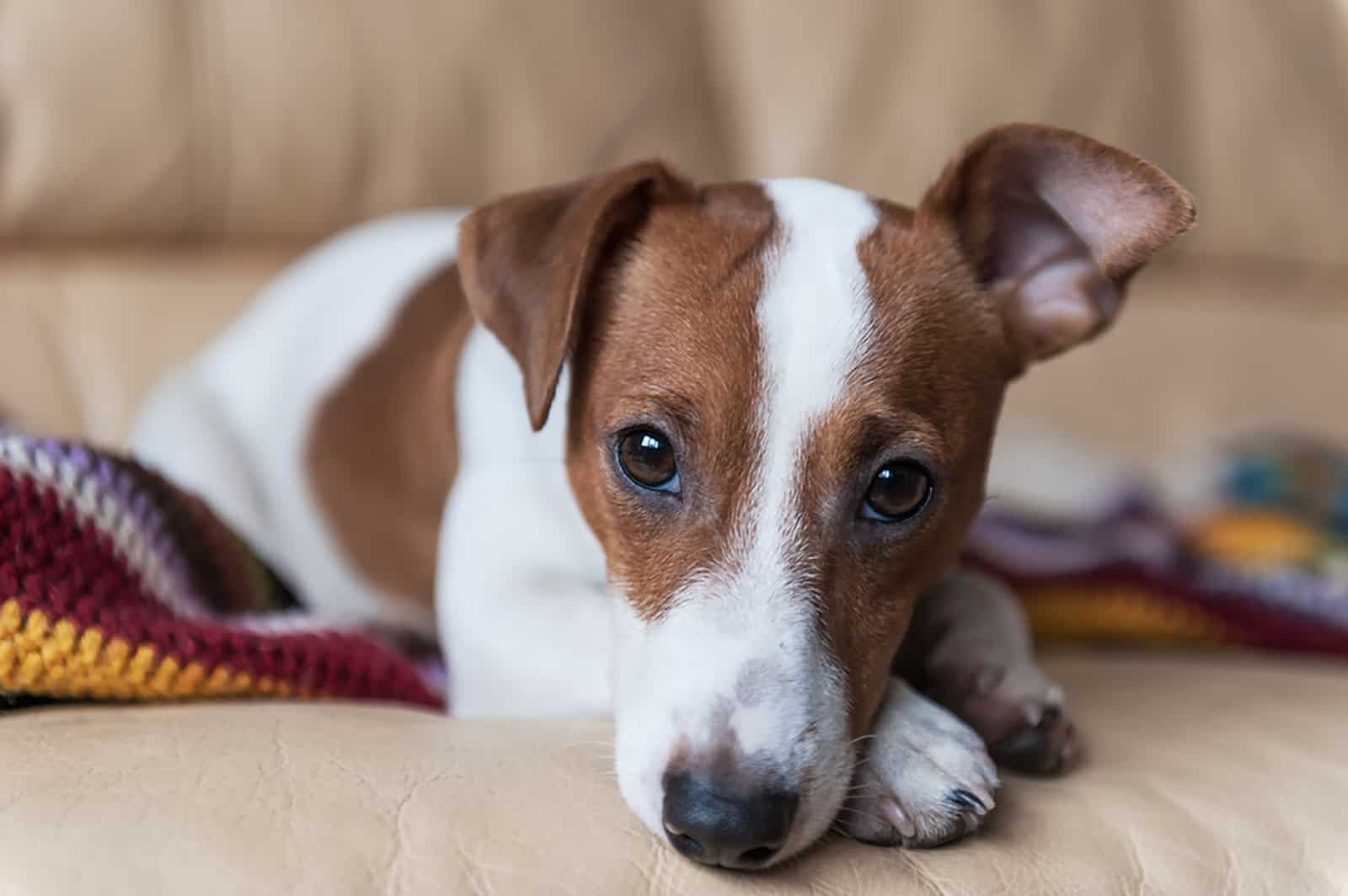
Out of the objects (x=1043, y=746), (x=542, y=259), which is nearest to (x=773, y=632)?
(x=1043, y=746)

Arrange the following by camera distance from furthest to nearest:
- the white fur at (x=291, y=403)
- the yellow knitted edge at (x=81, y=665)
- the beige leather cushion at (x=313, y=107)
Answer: the beige leather cushion at (x=313, y=107)
the white fur at (x=291, y=403)
the yellow knitted edge at (x=81, y=665)

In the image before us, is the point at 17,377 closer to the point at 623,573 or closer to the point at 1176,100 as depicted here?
the point at 623,573

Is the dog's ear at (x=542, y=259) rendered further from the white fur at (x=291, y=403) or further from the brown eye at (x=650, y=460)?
the white fur at (x=291, y=403)

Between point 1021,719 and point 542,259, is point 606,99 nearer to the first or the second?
point 542,259

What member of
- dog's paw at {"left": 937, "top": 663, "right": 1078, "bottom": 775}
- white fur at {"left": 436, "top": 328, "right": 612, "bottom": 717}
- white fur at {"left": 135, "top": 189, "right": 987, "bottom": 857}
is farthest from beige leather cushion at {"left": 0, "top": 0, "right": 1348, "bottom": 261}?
dog's paw at {"left": 937, "top": 663, "right": 1078, "bottom": 775}

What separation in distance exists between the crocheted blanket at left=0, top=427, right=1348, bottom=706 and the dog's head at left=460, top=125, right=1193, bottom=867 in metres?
0.40

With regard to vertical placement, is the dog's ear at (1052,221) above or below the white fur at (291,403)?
above

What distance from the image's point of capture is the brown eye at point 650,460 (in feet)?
4.63

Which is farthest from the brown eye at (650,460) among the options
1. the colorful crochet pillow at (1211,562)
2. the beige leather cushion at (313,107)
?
the beige leather cushion at (313,107)

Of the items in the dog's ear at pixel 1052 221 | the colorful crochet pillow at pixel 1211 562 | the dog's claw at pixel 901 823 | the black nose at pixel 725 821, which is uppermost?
the dog's ear at pixel 1052 221

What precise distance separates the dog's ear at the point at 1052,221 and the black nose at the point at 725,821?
72 cm

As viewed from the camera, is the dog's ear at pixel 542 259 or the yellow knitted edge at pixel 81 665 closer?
the yellow knitted edge at pixel 81 665

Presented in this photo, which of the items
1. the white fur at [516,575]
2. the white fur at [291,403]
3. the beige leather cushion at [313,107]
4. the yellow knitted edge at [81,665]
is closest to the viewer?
the yellow knitted edge at [81,665]

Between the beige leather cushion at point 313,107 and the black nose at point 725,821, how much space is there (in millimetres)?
1830
